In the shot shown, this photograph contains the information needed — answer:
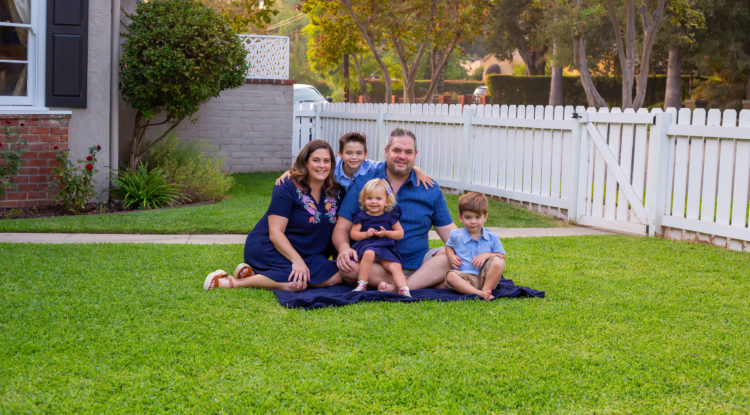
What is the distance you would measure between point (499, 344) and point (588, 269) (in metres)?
2.49

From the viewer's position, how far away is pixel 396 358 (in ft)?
13.7

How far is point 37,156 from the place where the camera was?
953 centimetres

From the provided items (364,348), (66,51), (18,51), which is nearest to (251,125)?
(66,51)

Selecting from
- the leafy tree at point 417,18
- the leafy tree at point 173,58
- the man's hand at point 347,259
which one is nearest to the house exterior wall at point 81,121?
the leafy tree at point 173,58

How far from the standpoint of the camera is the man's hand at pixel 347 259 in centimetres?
568

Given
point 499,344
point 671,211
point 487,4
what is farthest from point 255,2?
point 499,344

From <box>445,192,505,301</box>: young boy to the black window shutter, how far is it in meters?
5.91

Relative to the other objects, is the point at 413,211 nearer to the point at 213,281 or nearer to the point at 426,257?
the point at 426,257

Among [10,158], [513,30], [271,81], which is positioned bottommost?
[10,158]

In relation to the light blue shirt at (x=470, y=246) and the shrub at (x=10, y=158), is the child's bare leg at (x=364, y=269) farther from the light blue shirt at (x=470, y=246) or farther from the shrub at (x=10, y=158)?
the shrub at (x=10, y=158)

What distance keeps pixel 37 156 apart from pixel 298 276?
528 centimetres

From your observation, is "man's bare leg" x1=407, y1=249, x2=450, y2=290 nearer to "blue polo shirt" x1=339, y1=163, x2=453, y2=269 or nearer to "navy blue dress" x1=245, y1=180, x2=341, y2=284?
"blue polo shirt" x1=339, y1=163, x2=453, y2=269

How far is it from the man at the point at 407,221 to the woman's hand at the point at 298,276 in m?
0.25

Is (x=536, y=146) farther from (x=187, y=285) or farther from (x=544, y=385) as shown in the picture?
(x=544, y=385)
